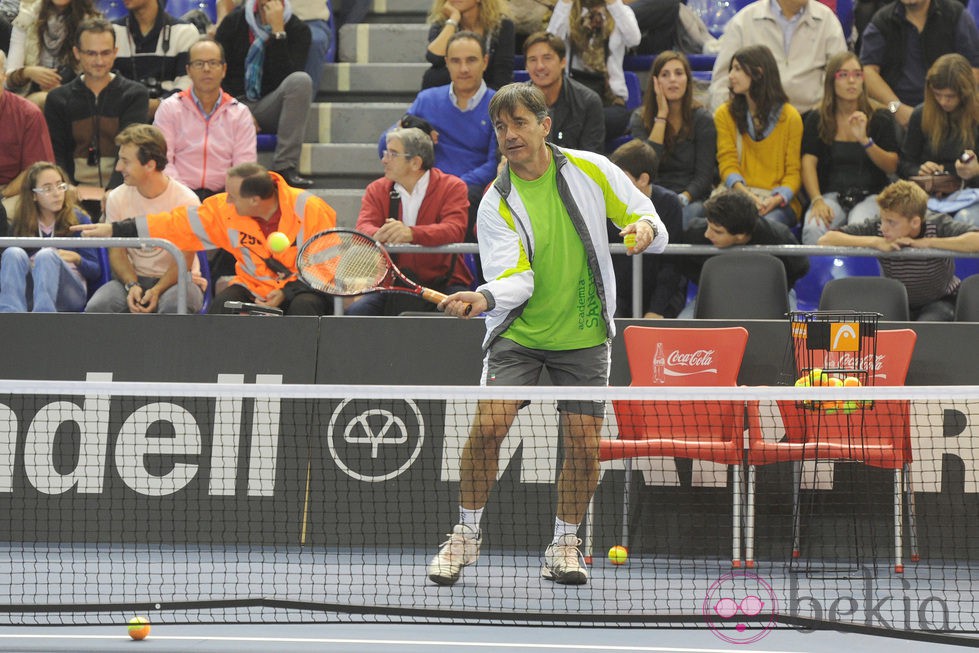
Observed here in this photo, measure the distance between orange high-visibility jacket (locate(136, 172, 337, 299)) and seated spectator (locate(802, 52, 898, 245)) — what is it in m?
3.55

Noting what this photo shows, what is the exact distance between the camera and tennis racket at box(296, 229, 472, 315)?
22.6 feet

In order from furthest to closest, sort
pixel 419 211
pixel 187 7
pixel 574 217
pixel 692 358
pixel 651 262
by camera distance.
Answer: pixel 187 7
pixel 651 262
pixel 419 211
pixel 692 358
pixel 574 217

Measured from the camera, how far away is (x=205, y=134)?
10.6 metres

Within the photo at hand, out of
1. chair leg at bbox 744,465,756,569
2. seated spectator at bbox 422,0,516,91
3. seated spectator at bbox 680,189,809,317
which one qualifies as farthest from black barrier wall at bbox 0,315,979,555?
seated spectator at bbox 422,0,516,91

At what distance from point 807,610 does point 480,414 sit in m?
1.71

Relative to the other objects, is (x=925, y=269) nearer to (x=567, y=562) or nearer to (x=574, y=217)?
(x=574, y=217)

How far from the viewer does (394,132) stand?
912cm

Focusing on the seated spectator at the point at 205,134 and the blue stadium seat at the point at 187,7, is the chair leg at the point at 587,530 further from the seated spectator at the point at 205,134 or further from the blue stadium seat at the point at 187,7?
the blue stadium seat at the point at 187,7

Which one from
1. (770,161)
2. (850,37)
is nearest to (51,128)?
(770,161)

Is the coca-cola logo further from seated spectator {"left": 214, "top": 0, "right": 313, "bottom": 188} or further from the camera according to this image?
the camera

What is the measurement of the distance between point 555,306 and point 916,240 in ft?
9.97

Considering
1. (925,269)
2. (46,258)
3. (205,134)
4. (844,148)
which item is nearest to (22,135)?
(205,134)

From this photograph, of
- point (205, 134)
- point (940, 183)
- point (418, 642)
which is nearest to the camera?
point (418, 642)

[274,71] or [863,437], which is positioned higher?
[274,71]
